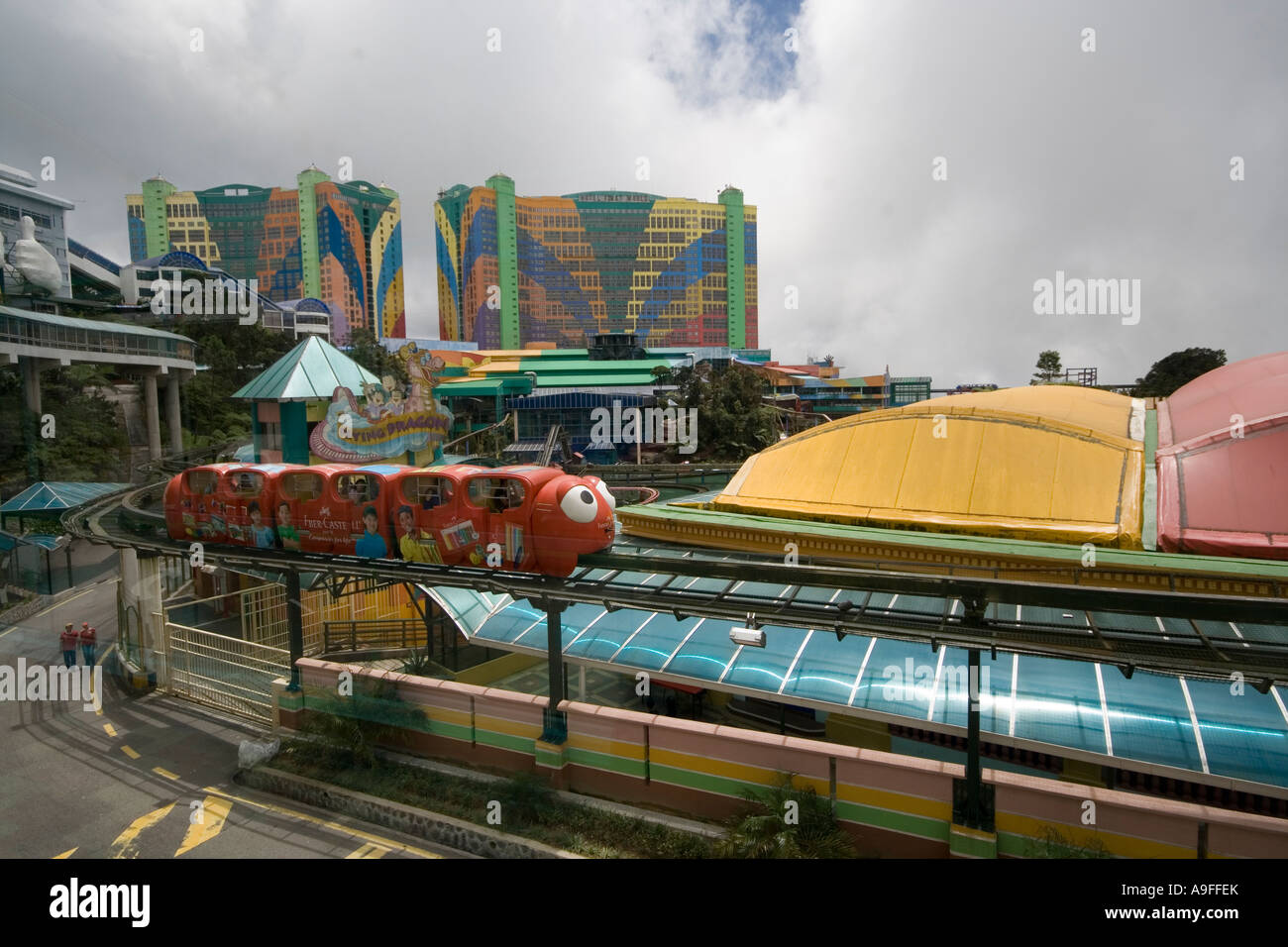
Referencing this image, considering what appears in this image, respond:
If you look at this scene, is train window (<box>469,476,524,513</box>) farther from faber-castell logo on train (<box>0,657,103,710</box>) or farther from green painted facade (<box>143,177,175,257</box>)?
green painted facade (<box>143,177,175,257</box>)

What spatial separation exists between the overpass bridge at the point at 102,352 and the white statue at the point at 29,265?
16.9 ft

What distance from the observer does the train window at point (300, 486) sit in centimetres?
1381

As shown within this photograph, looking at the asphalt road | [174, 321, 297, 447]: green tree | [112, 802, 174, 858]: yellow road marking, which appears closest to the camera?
[112, 802, 174, 858]: yellow road marking

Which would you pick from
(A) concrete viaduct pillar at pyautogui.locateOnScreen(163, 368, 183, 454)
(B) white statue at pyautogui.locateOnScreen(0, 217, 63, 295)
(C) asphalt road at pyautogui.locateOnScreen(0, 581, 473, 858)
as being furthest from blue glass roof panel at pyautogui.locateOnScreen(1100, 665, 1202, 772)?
(B) white statue at pyautogui.locateOnScreen(0, 217, 63, 295)

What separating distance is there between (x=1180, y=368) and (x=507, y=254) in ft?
283

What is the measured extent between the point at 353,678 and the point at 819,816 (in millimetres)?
8953

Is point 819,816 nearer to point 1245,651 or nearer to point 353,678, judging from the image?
point 1245,651

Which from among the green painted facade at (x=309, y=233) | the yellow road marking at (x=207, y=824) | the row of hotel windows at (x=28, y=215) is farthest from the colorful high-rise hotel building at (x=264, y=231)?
the yellow road marking at (x=207, y=824)

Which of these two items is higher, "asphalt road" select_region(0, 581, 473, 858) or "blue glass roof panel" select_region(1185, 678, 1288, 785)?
"blue glass roof panel" select_region(1185, 678, 1288, 785)

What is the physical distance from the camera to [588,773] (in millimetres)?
11422

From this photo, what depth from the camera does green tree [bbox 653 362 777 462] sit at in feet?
158

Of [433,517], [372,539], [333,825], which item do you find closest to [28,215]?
[372,539]

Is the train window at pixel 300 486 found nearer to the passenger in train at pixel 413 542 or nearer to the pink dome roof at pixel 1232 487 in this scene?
the passenger in train at pixel 413 542

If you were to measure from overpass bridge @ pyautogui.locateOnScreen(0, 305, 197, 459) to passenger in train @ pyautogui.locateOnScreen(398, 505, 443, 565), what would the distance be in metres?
29.4
